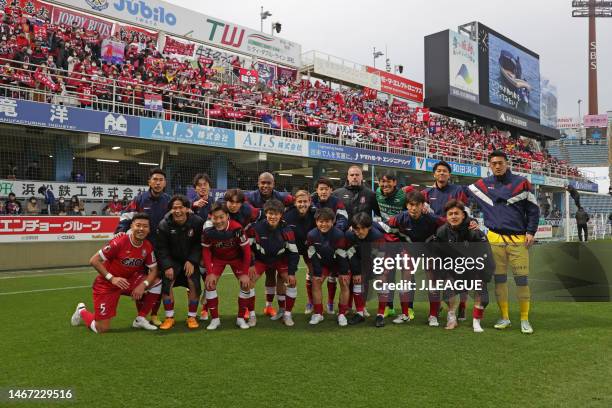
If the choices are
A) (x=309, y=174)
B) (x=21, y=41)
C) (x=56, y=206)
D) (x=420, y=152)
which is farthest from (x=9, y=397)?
(x=420, y=152)

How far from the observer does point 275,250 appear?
537cm

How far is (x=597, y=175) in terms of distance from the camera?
4806 cm

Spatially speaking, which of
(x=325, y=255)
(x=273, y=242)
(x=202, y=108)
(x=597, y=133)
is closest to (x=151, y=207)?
(x=273, y=242)

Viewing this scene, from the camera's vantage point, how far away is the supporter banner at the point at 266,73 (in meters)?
23.6

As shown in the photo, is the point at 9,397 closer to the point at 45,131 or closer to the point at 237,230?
the point at 237,230

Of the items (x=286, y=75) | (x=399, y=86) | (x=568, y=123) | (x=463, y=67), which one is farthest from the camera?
(x=568, y=123)

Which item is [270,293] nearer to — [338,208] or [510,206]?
[338,208]

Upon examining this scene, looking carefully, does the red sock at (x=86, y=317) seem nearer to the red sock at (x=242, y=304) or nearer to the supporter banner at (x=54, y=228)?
the red sock at (x=242, y=304)

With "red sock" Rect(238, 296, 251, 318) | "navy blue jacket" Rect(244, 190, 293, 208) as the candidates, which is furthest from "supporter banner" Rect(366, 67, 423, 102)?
"red sock" Rect(238, 296, 251, 318)

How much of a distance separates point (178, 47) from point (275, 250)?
59.7ft

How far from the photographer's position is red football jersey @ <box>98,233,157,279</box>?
16.4 feet

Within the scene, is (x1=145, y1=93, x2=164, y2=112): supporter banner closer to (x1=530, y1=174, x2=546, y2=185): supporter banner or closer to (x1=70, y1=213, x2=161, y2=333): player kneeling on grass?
(x1=70, y1=213, x2=161, y2=333): player kneeling on grass

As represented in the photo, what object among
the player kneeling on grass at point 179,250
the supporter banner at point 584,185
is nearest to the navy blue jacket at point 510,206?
the player kneeling on grass at point 179,250

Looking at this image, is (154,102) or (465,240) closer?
(465,240)
